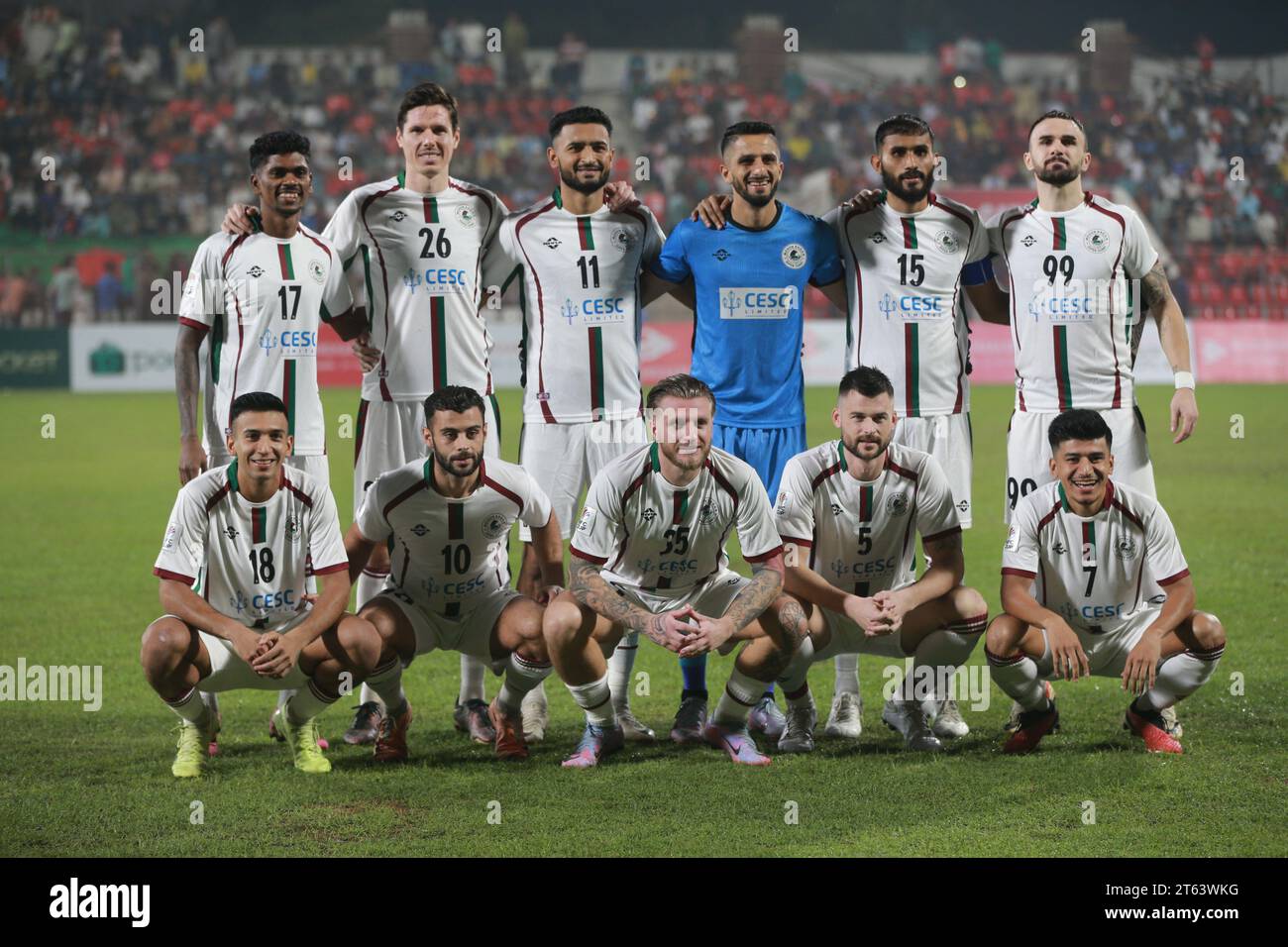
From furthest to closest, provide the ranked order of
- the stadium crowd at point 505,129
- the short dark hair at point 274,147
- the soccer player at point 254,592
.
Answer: the stadium crowd at point 505,129 < the short dark hair at point 274,147 < the soccer player at point 254,592

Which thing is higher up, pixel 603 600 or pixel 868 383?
pixel 868 383

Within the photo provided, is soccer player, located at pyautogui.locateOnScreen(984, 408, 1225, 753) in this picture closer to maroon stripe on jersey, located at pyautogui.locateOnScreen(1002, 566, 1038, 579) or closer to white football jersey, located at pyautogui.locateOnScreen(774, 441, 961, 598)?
maroon stripe on jersey, located at pyautogui.locateOnScreen(1002, 566, 1038, 579)

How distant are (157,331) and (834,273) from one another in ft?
57.5

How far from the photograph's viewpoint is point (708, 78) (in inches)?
1213

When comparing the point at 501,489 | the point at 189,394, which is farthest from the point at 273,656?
the point at 189,394

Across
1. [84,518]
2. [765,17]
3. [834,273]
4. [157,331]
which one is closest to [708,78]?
[765,17]

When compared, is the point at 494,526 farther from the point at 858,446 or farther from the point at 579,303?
the point at 858,446

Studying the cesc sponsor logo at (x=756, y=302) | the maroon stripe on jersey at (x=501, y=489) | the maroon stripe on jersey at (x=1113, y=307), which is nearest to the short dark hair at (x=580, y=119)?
the cesc sponsor logo at (x=756, y=302)

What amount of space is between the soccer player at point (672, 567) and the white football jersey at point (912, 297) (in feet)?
3.23

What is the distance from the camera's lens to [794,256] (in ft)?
18.5

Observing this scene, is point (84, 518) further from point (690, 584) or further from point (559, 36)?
point (559, 36)

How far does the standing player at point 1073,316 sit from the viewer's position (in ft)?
18.5

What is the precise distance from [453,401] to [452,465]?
0.73ft

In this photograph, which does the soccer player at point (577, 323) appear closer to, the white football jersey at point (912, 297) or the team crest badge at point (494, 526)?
the team crest badge at point (494, 526)
